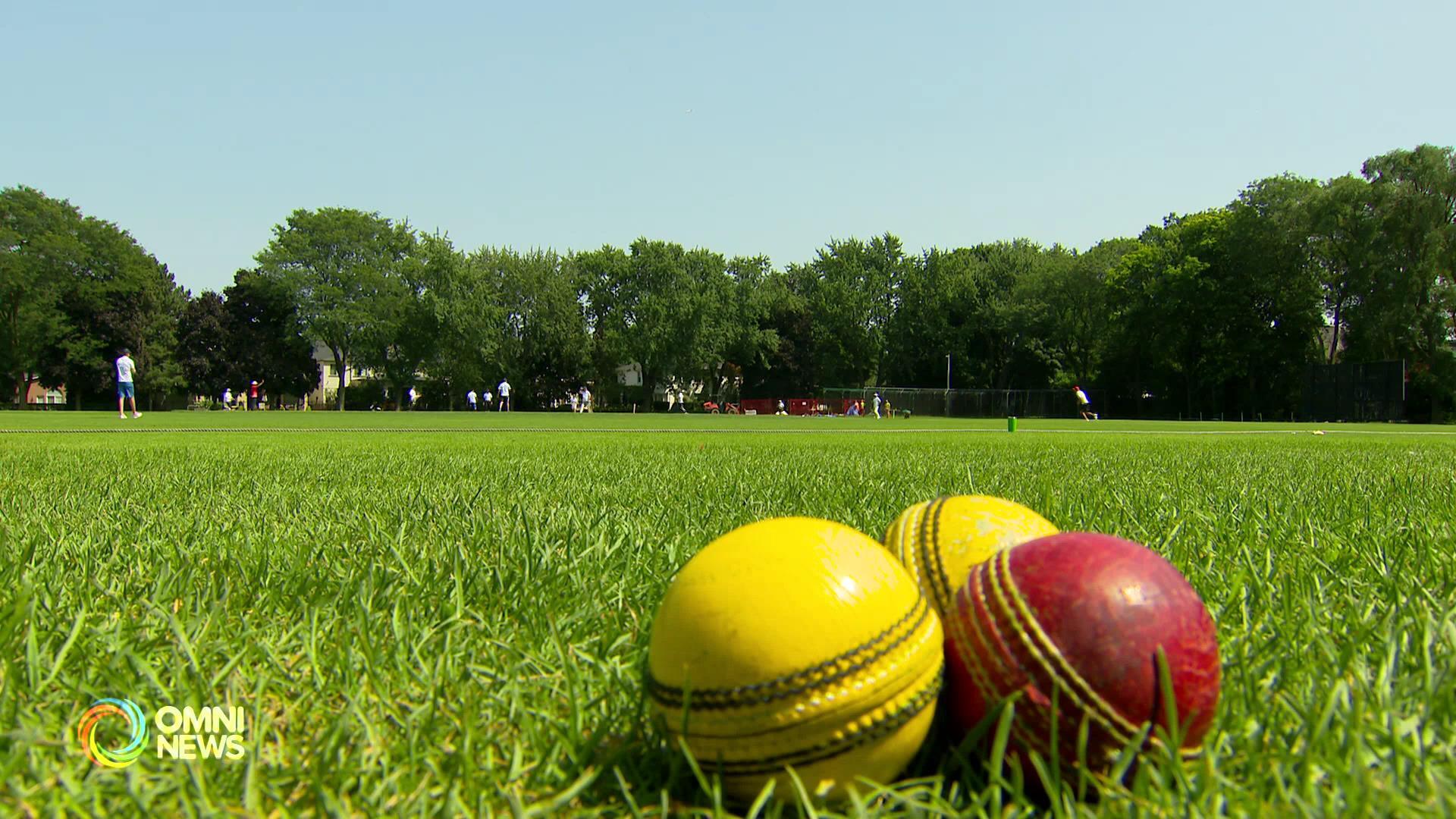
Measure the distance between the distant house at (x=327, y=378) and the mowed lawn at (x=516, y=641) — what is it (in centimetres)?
8226

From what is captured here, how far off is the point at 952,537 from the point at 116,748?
193cm

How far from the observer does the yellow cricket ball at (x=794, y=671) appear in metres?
1.54

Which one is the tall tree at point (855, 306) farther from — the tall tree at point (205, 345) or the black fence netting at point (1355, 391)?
the tall tree at point (205, 345)

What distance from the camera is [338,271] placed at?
72.2m

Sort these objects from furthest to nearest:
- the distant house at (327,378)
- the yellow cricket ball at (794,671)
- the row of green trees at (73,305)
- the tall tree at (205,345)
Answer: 1. the distant house at (327,378)
2. the tall tree at (205,345)
3. the row of green trees at (73,305)
4. the yellow cricket ball at (794,671)

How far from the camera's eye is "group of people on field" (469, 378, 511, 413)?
6588cm

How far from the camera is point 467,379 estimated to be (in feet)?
230

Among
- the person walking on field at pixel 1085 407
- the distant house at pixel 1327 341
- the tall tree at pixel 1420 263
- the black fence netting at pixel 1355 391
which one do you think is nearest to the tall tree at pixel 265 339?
the person walking on field at pixel 1085 407

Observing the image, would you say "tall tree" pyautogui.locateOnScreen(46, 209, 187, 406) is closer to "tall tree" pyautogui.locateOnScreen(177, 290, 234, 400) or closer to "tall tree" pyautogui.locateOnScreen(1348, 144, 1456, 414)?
"tall tree" pyautogui.locateOnScreen(177, 290, 234, 400)

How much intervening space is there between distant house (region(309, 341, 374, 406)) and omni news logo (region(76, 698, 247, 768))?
277 feet

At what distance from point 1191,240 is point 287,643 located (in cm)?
6306

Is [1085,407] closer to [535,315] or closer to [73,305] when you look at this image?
[535,315]

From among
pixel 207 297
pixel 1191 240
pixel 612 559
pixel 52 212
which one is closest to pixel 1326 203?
pixel 1191 240

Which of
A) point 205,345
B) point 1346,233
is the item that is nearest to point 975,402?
point 1346,233
